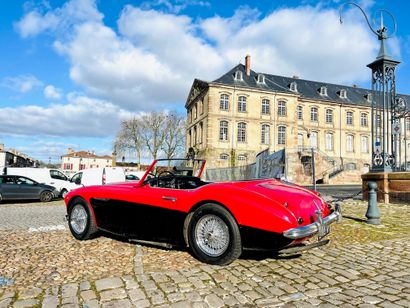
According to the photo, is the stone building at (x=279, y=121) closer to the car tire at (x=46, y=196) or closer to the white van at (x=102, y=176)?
the white van at (x=102, y=176)

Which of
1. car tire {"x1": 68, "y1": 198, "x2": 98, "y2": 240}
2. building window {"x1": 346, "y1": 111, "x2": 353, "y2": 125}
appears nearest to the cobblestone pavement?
car tire {"x1": 68, "y1": 198, "x2": 98, "y2": 240}

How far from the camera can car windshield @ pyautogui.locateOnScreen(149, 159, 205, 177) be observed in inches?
199

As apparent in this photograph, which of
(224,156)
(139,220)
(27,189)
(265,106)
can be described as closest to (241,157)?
(224,156)

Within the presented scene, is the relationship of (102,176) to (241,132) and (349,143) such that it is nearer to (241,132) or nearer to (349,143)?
(241,132)

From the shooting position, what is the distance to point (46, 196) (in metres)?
15.5

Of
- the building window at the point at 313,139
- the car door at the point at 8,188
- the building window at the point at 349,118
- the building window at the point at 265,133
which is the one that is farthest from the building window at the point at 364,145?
the car door at the point at 8,188

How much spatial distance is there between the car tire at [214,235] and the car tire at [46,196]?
13608 millimetres

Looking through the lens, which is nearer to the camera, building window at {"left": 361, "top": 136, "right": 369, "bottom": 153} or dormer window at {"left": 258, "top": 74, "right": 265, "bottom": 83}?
dormer window at {"left": 258, "top": 74, "right": 265, "bottom": 83}

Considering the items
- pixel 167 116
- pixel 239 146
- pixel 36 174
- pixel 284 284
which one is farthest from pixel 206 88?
pixel 284 284

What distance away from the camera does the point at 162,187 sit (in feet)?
15.5

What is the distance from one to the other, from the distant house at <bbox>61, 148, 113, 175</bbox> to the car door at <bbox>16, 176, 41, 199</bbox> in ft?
288

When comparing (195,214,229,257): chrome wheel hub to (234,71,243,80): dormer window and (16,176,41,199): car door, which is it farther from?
(234,71,243,80): dormer window

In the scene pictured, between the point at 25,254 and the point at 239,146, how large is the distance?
3784 centimetres

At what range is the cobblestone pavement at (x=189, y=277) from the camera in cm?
296
